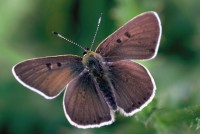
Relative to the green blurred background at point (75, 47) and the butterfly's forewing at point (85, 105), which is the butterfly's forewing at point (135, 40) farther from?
the green blurred background at point (75, 47)

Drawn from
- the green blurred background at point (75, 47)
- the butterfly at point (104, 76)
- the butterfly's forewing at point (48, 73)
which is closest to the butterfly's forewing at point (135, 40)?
the butterfly at point (104, 76)

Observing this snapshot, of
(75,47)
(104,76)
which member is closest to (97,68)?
(104,76)

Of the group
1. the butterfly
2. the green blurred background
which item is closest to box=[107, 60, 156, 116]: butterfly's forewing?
the butterfly

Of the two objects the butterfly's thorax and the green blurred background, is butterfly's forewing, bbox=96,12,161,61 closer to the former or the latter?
the butterfly's thorax

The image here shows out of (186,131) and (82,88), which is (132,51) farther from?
(186,131)

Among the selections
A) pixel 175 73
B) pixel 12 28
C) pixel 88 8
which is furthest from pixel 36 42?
pixel 175 73

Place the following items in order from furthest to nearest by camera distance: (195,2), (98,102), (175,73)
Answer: (195,2) < (175,73) < (98,102)
